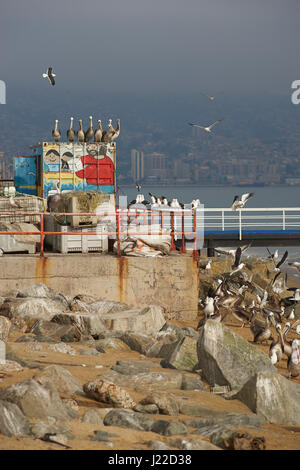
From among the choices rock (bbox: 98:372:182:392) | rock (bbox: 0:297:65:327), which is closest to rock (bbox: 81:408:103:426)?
rock (bbox: 98:372:182:392)

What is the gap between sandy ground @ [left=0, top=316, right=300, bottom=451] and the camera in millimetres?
6797

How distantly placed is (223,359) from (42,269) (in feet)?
19.8

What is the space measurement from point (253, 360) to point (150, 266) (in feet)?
18.1

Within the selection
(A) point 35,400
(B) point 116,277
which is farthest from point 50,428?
(B) point 116,277

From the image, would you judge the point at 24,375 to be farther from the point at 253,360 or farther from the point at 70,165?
the point at 70,165

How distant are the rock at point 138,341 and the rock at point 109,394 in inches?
136

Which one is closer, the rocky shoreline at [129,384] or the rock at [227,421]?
the rocky shoreline at [129,384]

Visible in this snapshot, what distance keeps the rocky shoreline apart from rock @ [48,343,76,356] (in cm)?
2

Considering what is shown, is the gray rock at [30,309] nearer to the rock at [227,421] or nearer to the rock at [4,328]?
the rock at [4,328]

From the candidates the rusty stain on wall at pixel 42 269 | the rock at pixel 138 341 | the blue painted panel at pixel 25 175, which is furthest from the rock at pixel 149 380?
the blue painted panel at pixel 25 175

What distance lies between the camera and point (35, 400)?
292 inches

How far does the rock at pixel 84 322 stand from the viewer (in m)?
12.6

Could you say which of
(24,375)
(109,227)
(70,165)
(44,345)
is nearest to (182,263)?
(109,227)
